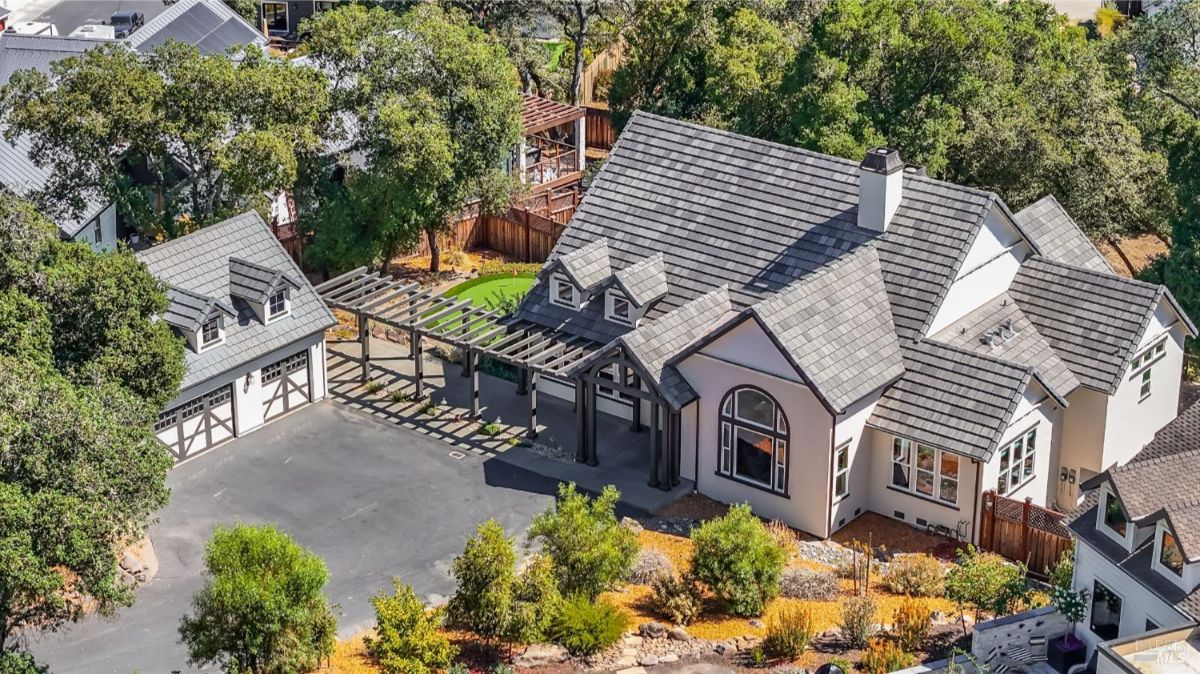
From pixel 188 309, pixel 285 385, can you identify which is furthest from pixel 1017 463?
pixel 188 309

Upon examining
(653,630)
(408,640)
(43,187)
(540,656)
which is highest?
(43,187)

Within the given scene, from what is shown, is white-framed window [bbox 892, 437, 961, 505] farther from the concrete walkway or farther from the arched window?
the concrete walkway

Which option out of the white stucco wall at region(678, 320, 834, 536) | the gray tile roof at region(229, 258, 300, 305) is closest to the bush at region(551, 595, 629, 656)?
the white stucco wall at region(678, 320, 834, 536)

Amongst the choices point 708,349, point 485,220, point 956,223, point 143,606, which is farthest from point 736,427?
point 485,220

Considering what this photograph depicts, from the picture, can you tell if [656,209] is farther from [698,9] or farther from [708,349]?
[698,9]

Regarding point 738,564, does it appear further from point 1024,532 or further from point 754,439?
point 1024,532
